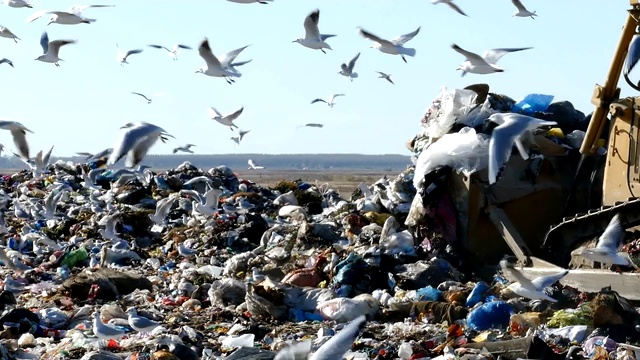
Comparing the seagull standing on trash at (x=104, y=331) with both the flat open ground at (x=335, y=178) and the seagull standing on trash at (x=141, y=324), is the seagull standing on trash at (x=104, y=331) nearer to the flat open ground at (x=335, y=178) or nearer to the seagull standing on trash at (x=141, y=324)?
the seagull standing on trash at (x=141, y=324)

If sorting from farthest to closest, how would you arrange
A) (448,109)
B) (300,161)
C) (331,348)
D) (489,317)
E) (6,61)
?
(300,161) → (6,61) → (448,109) → (489,317) → (331,348)

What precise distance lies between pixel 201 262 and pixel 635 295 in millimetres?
5827

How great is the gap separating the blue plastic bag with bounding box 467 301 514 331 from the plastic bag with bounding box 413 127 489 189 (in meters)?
2.34

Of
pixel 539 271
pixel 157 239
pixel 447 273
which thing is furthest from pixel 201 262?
pixel 539 271

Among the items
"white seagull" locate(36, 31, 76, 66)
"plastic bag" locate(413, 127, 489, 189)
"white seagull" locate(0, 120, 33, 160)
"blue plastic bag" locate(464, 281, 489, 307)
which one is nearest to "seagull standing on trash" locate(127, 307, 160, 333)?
"blue plastic bag" locate(464, 281, 489, 307)

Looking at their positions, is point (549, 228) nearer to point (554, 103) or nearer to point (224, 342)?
point (554, 103)

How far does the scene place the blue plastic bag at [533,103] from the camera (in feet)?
38.2

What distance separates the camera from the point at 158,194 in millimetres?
18500

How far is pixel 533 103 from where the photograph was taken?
38.4 feet

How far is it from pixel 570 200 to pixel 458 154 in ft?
3.75

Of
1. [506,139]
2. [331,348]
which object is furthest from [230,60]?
[331,348]

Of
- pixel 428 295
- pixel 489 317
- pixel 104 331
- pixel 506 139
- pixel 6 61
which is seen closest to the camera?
pixel 104 331

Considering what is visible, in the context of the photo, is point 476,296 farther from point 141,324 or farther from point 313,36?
point 313,36

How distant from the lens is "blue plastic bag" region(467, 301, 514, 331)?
810 cm
